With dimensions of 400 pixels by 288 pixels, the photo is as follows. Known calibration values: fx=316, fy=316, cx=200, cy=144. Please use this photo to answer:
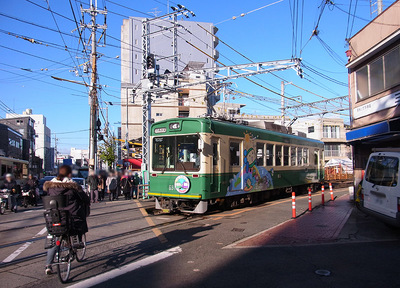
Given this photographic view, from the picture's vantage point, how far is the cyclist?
199 inches

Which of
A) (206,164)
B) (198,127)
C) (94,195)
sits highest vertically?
(198,127)

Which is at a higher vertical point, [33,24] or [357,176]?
[33,24]

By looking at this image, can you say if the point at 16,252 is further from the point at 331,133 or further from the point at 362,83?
the point at 331,133

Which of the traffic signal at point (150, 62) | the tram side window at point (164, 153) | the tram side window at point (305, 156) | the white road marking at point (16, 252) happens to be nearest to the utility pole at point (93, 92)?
the traffic signal at point (150, 62)

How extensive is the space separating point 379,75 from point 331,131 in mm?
46504

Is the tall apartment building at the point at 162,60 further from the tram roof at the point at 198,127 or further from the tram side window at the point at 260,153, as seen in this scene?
the tram roof at the point at 198,127

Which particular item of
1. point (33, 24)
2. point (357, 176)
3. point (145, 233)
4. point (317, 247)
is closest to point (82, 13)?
point (33, 24)

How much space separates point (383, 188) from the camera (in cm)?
760

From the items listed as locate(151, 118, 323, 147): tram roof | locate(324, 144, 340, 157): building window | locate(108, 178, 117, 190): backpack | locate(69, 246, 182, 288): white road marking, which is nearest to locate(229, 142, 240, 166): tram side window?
locate(151, 118, 323, 147): tram roof

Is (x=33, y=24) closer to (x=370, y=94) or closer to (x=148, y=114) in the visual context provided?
(x=148, y=114)

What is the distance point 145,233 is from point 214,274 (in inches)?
143

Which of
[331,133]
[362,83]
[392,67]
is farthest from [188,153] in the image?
[331,133]

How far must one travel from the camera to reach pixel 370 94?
12906 mm

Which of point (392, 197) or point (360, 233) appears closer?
→ point (392, 197)
